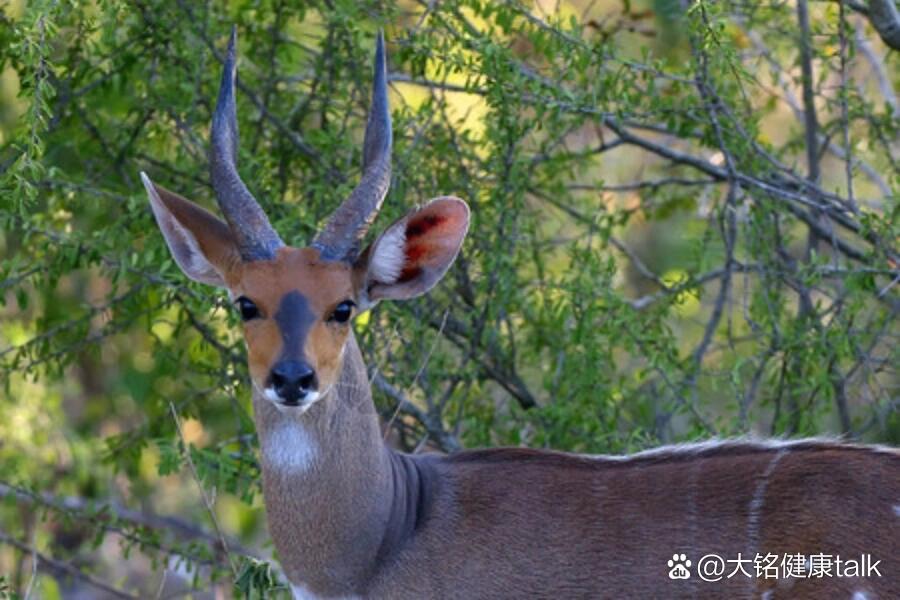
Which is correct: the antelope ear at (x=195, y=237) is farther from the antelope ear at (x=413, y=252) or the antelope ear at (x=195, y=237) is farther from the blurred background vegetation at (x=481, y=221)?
the blurred background vegetation at (x=481, y=221)

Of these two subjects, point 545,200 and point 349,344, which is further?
point 545,200

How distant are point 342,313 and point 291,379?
0.30 m

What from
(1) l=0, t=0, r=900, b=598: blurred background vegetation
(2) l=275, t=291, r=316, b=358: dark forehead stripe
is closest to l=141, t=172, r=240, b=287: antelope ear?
(2) l=275, t=291, r=316, b=358: dark forehead stripe

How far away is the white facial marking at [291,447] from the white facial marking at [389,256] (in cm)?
47

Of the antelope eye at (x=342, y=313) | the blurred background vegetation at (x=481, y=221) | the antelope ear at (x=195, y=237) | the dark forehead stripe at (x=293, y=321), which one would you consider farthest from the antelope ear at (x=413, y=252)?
the blurred background vegetation at (x=481, y=221)

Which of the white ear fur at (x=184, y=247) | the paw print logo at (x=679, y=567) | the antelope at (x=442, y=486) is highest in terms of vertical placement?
the white ear fur at (x=184, y=247)

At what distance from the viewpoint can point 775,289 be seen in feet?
20.0

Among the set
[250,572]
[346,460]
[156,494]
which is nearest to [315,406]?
[346,460]

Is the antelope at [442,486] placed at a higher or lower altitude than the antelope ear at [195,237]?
lower

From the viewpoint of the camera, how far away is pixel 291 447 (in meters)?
4.40

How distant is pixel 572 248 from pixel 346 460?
180 cm

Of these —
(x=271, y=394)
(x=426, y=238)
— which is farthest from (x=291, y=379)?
(x=426, y=238)

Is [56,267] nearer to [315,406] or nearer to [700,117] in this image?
[315,406]

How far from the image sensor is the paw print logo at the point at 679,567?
13.8 feet
